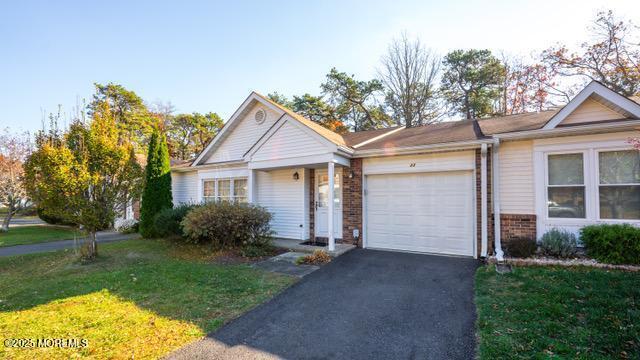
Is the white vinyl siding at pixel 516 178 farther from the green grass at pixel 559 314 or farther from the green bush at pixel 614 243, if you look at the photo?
the green grass at pixel 559 314

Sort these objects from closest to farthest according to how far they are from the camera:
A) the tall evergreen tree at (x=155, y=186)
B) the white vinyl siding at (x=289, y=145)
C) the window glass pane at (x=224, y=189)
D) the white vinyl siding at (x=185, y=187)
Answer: the white vinyl siding at (x=289, y=145) → the window glass pane at (x=224, y=189) → the tall evergreen tree at (x=155, y=186) → the white vinyl siding at (x=185, y=187)

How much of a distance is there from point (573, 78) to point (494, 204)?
16.2 m

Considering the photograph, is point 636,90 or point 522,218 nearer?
point 522,218

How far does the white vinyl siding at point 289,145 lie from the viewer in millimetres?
8595

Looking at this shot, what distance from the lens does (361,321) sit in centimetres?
406

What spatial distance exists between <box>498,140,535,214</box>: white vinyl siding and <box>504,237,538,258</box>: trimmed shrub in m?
0.76

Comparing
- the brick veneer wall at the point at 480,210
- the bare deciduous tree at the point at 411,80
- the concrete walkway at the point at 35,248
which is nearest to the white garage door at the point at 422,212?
the brick veneer wall at the point at 480,210

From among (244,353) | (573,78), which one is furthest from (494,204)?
(573,78)

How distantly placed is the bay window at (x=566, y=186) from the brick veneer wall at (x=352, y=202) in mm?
4726

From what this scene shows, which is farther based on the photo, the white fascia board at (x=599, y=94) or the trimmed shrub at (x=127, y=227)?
the trimmed shrub at (x=127, y=227)

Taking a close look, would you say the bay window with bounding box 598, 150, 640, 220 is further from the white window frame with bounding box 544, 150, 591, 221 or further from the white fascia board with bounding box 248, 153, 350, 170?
the white fascia board with bounding box 248, 153, 350, 170

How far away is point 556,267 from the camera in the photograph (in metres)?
5.80

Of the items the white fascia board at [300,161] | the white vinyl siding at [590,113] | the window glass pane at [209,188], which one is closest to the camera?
the white vinyl siding at [590,113]

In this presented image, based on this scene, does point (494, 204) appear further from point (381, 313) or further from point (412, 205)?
point (381, 313)
